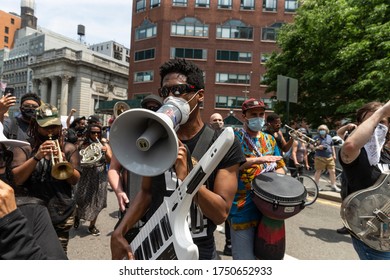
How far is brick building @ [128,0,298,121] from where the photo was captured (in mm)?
36000

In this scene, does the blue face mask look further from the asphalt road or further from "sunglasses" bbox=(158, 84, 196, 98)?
the asphalt road

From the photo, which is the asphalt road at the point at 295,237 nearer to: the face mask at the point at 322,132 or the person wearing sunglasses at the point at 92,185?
the person wearing sunglasses at the point at 92,185

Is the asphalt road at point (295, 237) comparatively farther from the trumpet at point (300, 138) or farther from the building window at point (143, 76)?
the building window at point (143, 76)

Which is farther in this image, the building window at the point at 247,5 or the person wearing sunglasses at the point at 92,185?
the building window at the point at 247,5

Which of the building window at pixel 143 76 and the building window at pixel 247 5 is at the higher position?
the building window at pixel 247 5

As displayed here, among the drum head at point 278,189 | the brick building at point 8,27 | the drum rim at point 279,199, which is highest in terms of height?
the brick building at point 8,27

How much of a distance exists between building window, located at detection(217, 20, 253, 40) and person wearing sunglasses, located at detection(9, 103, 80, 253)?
35873mm

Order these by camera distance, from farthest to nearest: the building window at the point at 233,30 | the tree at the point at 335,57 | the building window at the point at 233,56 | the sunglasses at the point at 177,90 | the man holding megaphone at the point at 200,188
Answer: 1. the building window at the point at 233,56
2. the building window at the point at 233,30
3. the tree at the point at 335,57
4. the sunglasses at the point at 177,90
5. the man holding megaphone at the point at 200,188

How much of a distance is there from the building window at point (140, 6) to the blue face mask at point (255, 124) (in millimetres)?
39115

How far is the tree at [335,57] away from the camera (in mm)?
11719

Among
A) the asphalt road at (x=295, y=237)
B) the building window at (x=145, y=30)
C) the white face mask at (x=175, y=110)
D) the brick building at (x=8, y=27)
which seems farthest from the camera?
the brick building at (x=8, y=27)

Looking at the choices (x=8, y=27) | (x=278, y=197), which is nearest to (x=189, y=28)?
(x=278, y=197)

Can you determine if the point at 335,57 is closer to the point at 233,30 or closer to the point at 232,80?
the point at 232,80

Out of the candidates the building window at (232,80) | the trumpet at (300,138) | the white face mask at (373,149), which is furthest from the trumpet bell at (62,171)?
the building window at (232,80)
